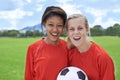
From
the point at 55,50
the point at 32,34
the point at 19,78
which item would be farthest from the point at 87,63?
the point at 32,34

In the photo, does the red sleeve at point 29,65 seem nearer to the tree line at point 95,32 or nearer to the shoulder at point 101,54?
the shoulder at point 101,54

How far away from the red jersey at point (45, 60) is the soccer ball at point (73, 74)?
0.79 ft

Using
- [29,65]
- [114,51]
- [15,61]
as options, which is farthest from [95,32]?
[29,65]

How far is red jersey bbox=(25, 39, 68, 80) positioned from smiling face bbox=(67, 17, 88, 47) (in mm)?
389

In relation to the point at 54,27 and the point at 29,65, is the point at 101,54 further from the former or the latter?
the point at 29,65

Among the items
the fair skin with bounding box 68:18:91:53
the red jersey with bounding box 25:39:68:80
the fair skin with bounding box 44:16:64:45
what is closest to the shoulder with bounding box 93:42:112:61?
the fair skin with bounding box 68:18:91:53

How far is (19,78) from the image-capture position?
13.9 metres

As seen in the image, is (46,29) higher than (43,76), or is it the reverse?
(46,29)

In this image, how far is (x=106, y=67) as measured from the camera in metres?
4.95

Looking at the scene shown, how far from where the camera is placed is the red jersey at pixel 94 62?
16.2 feet

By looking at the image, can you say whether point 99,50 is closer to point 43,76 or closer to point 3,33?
point 43,76

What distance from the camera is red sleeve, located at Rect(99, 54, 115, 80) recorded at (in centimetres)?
492

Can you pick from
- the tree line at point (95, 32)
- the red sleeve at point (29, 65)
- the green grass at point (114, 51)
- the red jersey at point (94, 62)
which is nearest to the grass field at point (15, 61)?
the green grass at point (114, 51)

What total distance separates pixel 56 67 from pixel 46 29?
60 cm
